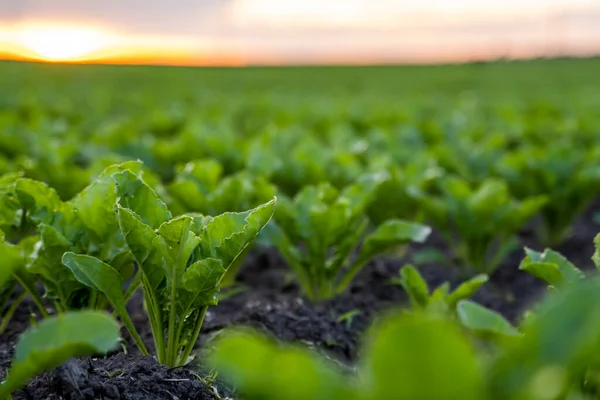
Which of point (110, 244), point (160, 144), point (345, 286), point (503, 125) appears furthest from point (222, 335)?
point (503, 125)

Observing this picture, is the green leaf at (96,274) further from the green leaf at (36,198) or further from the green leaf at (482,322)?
the green leaf at (482,322)

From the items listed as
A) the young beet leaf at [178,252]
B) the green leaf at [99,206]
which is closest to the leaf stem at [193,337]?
the young beet leaf at [178,252]

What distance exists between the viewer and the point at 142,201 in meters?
1.88

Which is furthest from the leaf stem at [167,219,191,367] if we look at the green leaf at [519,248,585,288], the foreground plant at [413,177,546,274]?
the foreground plant at [413,177,546,274]

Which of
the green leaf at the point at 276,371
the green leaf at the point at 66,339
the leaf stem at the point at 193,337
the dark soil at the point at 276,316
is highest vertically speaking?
the green leaf at the point at 276,371

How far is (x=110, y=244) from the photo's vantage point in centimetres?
212

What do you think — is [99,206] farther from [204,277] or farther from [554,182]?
[554,182]

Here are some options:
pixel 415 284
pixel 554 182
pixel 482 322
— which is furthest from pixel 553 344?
pixel 554 182

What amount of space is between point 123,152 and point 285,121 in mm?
3221

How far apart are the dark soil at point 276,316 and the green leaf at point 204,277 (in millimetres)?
259

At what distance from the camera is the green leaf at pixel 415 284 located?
218 centimetres

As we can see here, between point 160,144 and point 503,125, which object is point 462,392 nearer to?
point 160,144

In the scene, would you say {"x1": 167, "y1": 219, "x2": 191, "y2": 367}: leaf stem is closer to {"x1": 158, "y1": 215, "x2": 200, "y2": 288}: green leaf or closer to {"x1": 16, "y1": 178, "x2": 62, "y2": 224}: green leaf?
{"x1": 158, "y1": 215, "x2": 200, "y2": 288}: green leaf

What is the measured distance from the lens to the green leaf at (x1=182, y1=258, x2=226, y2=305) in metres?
1.70
